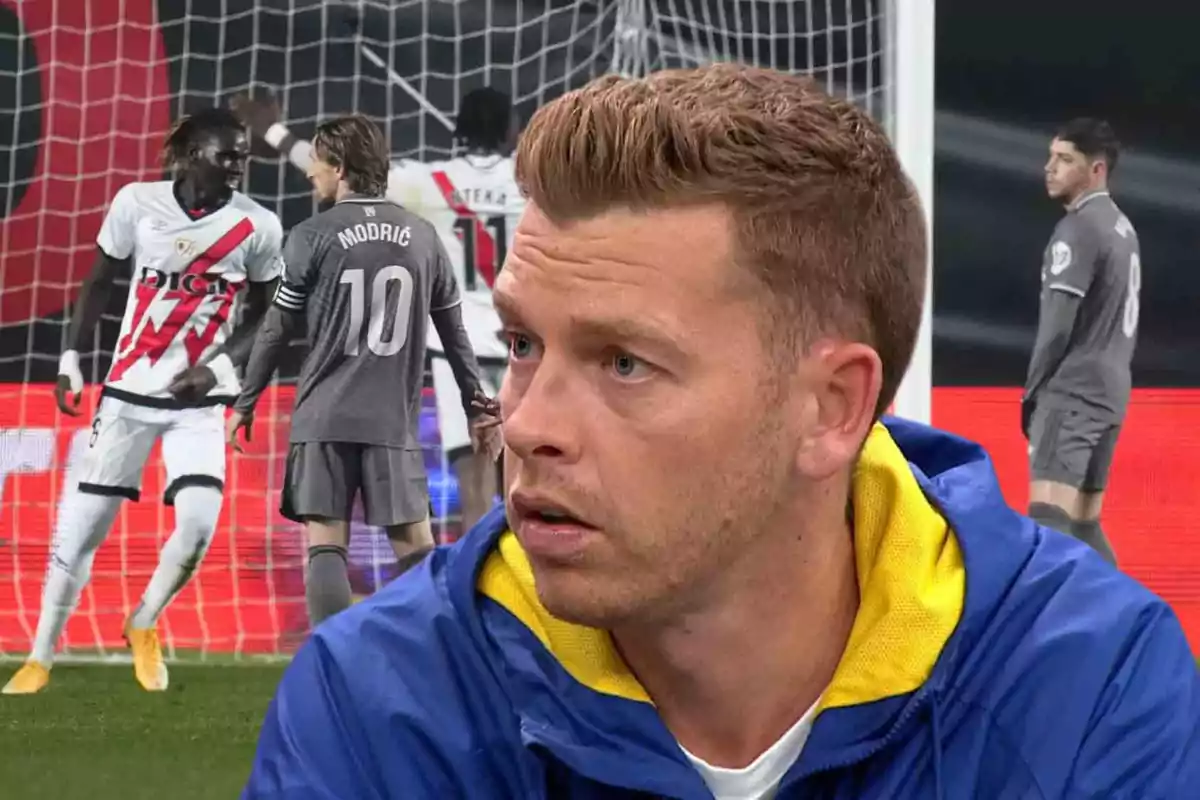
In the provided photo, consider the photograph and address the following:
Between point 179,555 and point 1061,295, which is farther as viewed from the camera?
point 1061,295

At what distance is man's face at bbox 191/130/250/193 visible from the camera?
101 inches

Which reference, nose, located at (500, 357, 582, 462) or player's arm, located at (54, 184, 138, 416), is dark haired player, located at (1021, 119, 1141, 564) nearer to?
player's arm, located at (54, 184, 138, 416)

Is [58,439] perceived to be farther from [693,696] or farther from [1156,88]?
[1156,88]

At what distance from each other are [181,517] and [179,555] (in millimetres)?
67

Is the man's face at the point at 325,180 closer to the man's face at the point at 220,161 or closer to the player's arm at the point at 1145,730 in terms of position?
the man's face at the point at 220,161

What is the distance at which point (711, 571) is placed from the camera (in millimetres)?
811

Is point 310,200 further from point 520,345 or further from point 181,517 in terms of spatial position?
point 520,345

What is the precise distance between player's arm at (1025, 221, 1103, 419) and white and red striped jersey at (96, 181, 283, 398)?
1.44m

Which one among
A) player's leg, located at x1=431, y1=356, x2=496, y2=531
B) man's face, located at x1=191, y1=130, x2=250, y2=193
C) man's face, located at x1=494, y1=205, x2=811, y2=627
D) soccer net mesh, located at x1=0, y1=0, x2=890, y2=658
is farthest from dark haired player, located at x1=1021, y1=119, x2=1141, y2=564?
man's face, located at x1=494, y1=205, x2=811, y2=627

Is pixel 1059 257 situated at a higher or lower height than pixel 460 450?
higher

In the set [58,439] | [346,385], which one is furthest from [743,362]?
[58,439]

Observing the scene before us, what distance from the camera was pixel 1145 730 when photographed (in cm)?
82

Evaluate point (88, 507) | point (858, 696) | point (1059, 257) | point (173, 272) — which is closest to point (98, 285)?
point (173, 272)

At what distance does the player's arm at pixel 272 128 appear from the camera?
258 cm
